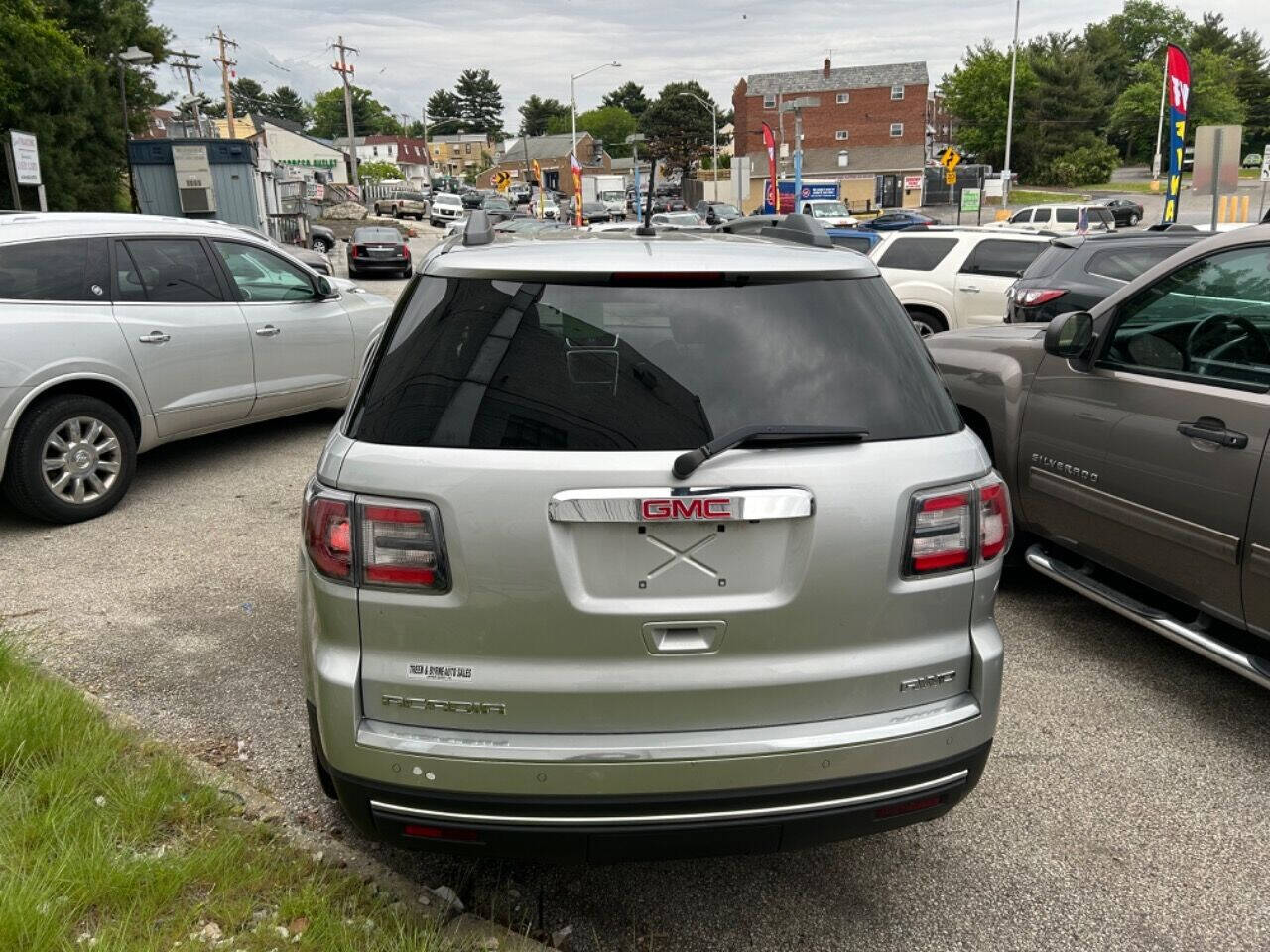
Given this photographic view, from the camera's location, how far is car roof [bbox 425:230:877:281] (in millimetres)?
2475

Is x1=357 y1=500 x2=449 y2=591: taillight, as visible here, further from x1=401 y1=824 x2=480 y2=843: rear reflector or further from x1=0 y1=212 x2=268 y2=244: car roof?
x1=0 y1=212 x2=268 y2=244: car roof

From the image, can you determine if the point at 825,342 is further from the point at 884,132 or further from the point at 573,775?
the point at 884,132

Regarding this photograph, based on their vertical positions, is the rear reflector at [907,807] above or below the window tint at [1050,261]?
below

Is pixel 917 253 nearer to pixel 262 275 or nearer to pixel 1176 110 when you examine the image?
pixel 1176 110

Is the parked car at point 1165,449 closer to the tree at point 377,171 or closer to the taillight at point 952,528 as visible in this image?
the taillight at point 952,528

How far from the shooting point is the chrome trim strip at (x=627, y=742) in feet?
Result: 7.19

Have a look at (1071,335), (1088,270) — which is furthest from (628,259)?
(1088,270)

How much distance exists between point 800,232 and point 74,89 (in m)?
31.3

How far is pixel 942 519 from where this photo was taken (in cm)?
236

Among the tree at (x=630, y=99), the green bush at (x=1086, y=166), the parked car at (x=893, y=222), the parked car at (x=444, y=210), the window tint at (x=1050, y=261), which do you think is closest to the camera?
the window tint at (x=1050, y=261)

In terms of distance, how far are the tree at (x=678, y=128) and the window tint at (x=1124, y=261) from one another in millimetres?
104072

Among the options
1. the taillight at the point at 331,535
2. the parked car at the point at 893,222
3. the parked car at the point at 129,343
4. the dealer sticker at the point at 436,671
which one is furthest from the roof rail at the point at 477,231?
the parked car at the point at 893,222

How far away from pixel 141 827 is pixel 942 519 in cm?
232

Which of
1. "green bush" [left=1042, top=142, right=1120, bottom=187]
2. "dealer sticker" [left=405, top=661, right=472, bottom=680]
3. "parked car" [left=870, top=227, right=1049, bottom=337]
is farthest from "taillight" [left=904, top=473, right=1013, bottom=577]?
"green bush" [left=1042, top=142, right=1120, bottom=187]
